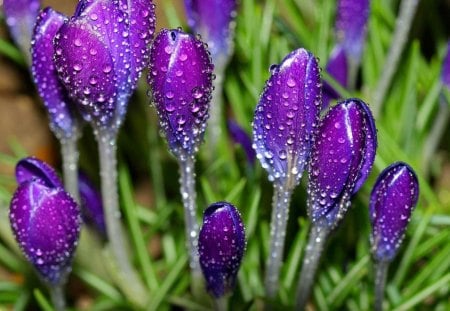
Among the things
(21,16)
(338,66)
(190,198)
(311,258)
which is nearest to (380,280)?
(311,258)

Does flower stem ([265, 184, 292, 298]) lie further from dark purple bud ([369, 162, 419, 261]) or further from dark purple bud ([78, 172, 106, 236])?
dark purple bud ([78, 172, 106, 236])

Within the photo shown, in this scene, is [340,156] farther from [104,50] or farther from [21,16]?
[21,16]

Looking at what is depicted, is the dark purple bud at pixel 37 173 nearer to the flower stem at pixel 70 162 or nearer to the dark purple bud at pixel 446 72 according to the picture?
the flower stem at pixel 70 162

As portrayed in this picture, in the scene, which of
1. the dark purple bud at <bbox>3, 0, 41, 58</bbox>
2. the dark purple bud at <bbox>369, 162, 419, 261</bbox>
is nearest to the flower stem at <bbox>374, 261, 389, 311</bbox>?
the dark purple bud at <bbox>369, 162, 419, 261</bbox>

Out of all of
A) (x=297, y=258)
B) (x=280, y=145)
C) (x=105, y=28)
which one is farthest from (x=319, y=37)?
(x=105, y=28)

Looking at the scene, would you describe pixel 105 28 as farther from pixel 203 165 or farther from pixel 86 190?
pixel 203 165
